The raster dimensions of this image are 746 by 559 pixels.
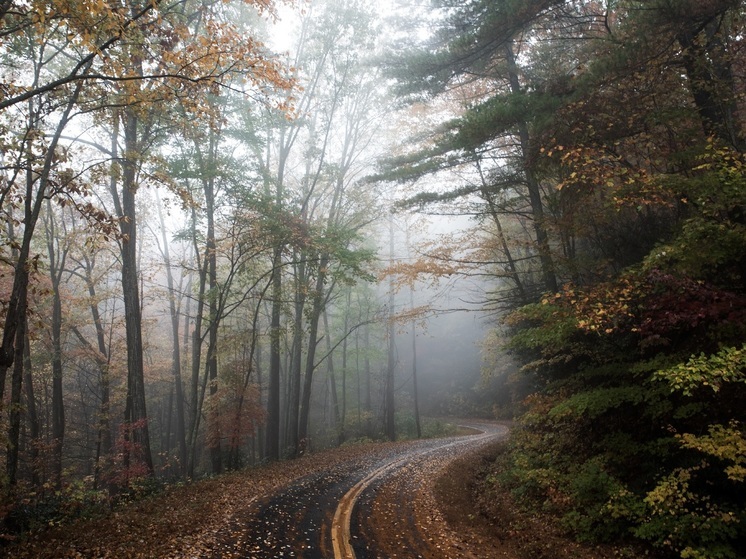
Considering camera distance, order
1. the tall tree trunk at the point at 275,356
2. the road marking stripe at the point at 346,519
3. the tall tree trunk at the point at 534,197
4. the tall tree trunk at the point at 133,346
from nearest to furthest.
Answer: the road marking stripe at the point at 346,519 < the tall tree trunk at the point at 534,197 < the tall tree trunk at the point at 133,346 < the tall tree trunk at the point at 275,356

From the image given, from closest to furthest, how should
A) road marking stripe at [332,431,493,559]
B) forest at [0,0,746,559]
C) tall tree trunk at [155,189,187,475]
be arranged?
forest at [0,0,746,559]
road marking stripe at [332,431,493,559]
tall tree trunk at [155,189,187,475]

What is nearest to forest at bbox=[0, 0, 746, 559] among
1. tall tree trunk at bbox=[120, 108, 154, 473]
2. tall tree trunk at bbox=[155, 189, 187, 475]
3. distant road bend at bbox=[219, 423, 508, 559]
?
tall tree trunk at bbox=[120, 108, 154, 473]

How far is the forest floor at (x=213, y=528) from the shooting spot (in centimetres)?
632

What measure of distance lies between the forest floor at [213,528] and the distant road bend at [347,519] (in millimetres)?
376

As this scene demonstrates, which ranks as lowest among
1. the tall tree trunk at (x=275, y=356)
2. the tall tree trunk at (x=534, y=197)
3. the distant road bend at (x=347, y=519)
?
the distant road bend at (x=347, y=519)

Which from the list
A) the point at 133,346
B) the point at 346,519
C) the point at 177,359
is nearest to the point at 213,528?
the point at 346,519

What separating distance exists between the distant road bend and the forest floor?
0.38m

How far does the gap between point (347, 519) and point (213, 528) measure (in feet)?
8.00

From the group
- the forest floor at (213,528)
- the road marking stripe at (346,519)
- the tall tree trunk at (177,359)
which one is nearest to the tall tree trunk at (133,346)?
the forest floor at (213,528)

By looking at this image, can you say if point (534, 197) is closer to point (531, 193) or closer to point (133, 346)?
point (531, 193)

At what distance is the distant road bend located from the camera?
6680mm

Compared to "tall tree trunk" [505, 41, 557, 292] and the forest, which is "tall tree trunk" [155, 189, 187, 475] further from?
"tall tree trunk" [505, 41, 557, 292]

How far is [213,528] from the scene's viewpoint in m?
7.33

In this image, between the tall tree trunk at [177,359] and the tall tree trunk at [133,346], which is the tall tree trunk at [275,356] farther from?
the tall tree trunk at [177,359]
